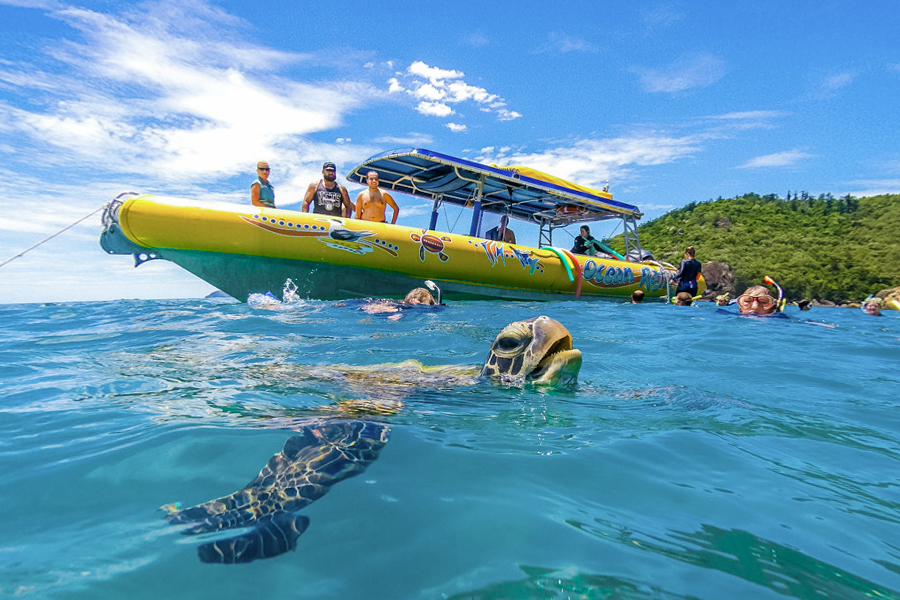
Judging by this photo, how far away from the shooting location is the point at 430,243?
10312 millimetres

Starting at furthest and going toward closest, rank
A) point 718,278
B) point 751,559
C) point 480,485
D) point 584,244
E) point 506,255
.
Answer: point 718,278, point 584,244, point 506,255, point 480,485, point 751,559

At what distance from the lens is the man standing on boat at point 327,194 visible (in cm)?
1018

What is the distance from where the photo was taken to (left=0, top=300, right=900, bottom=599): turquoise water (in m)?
1.35

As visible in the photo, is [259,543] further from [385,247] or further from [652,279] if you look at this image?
[652,279]

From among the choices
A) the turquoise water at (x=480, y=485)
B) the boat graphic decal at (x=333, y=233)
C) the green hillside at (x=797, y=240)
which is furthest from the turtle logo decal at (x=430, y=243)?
the green hillside at (x=797, y=240)

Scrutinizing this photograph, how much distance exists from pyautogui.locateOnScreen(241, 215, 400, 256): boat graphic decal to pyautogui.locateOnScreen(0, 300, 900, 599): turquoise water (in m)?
5.08

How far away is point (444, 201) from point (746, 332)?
29.3 feet

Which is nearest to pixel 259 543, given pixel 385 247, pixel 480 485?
pixel 480 485

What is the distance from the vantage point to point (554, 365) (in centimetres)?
307

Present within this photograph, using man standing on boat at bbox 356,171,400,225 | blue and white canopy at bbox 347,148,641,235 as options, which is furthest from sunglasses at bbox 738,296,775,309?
man standing on boat at bbox 356,171,400,225

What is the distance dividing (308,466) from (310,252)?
779 cm

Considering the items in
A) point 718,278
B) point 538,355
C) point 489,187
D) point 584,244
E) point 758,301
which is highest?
point 489,187

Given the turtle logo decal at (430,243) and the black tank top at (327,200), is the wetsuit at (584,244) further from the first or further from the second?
the black tank top at (327,200)

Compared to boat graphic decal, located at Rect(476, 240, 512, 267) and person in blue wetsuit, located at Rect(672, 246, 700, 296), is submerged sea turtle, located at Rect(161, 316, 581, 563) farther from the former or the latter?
person in blue wetsuit, located at Rect(672, 246, 700, 296)
